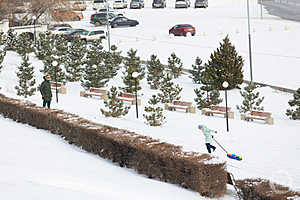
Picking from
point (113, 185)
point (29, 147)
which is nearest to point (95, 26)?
point (29, 147)

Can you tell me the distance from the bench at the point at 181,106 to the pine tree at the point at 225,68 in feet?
18.1

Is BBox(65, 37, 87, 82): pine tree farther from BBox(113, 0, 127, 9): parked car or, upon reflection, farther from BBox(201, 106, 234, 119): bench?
BBox(113, 0, 127, 9): parked car

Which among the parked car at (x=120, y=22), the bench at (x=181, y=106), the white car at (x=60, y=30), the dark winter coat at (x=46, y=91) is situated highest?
the parked car at (x=120, y=22)

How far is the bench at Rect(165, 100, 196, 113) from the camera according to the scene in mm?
22641

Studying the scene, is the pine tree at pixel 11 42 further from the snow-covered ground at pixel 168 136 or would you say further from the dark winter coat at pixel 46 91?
the dark winter coat at pixel 46 91

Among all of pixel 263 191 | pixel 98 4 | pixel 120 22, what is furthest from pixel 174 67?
pixel 98 4

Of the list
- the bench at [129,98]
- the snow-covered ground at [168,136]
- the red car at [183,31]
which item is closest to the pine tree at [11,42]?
the snow-covered ground at [168,136]

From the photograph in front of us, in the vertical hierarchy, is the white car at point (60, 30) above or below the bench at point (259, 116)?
above

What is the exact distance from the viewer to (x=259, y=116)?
21.0 m

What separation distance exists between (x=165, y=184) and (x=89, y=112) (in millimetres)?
11006

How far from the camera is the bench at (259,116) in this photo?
67.7 ft

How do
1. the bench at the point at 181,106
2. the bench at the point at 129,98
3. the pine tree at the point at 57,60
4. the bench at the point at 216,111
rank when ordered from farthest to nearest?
1. the pine tree at the point at 57,60
2. the bench at the point at 129,98
3. the bench at the point at 181,106
4. the bench at the point at 216,111

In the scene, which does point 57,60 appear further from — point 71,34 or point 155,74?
point 71,34

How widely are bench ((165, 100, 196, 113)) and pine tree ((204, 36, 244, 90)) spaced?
5519 mm
